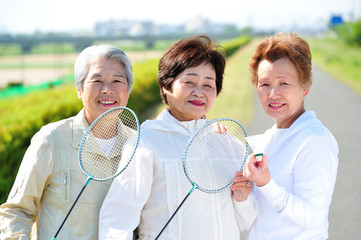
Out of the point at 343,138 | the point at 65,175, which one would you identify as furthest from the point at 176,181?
the point at 343,138

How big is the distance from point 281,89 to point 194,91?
0.51 metres

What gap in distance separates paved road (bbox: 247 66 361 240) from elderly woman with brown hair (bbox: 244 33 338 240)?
3.04 meters

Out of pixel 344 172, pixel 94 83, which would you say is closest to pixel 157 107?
pixel 344 172

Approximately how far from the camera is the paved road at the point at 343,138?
19.0 ft

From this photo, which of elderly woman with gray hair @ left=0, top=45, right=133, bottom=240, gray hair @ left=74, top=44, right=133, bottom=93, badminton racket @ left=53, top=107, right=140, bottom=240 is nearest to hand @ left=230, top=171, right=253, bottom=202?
badminton racket @ left=53, top=107, right=140, bottom=240

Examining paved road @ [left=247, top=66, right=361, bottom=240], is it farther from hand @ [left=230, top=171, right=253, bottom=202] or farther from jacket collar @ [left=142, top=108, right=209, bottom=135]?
jacket collar @ [left=142, top=108, right=209, bottom=135]

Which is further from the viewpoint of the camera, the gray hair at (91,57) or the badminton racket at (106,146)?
the gray hair at (91,57)

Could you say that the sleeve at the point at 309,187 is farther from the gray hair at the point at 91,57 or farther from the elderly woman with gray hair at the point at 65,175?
the gray hair at the point at 91,57

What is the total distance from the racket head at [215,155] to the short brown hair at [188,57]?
1.09 feet

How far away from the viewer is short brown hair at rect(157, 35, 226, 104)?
2.60 m

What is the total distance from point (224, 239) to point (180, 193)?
1.13 feet

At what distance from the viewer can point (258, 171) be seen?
233cm

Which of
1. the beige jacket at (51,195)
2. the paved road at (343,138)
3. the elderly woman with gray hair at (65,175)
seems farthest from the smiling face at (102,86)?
the paved road at (343,138)

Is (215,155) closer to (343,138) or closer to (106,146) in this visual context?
(106,146)
